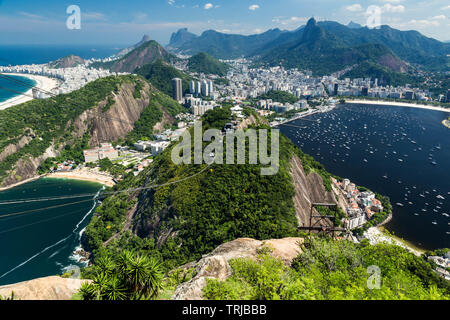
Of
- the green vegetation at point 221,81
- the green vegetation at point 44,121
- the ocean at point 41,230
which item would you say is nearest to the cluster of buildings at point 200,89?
the green vegetation at point 221,81

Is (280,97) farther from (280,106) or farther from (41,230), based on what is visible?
(41,230)

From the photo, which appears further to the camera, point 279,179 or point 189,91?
point 189,91

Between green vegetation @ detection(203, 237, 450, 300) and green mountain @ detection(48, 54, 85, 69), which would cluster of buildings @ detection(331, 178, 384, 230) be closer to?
green vegetation @ detection(203, 237, 450, 300)

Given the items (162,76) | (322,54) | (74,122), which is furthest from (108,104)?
(322,54)

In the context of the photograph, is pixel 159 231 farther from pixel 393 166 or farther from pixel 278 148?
pixel 393 166

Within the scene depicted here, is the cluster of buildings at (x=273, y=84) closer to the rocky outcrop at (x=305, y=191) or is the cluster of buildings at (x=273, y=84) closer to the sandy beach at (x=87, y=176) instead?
the sandy beach at (x=87, y=176)
